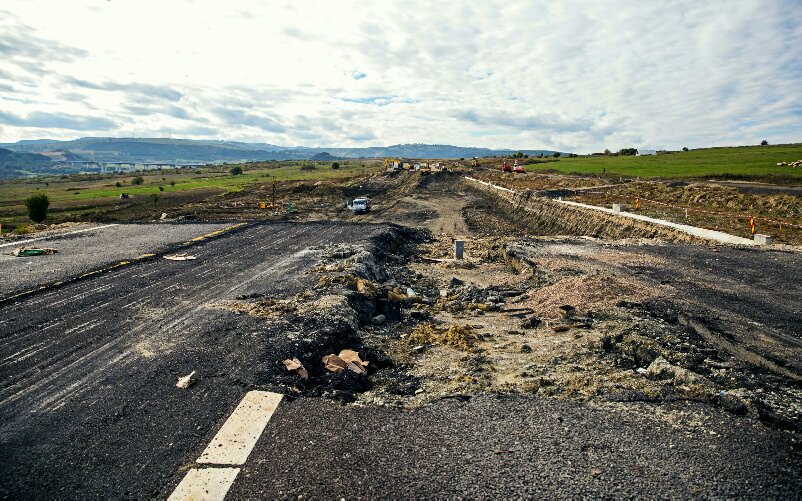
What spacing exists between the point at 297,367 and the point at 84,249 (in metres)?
16.9

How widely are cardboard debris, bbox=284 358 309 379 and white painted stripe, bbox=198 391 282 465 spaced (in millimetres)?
821

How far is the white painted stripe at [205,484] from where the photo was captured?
5070 millimetres

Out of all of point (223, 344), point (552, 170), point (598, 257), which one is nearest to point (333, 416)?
point (223, 344)

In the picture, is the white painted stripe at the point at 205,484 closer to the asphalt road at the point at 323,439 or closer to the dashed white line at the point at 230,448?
the dashed white line at the point at 230,448

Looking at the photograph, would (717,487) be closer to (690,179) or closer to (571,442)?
(571,442)

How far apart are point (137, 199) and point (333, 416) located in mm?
60721

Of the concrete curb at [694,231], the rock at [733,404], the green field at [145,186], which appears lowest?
the green field at [145,186]

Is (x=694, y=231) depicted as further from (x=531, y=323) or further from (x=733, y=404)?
(x=733, y=404)

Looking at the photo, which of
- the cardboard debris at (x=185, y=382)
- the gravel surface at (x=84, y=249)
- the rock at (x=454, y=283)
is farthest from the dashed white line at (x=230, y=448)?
the rock at (x=454, y=283)

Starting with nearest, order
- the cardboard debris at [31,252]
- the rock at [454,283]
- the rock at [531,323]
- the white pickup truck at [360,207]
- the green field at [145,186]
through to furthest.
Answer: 1. the rock at [531,323]
2. the rock at [454,283]
3. the cardboard debris at [31,252]
4. the white pickup truck at [360,207]
5. the green field at [145,186]

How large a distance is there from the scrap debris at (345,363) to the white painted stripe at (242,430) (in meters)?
1.56

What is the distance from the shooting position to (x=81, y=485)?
5305mm

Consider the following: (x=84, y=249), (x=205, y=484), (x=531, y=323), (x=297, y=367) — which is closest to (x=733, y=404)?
(x=531, y=323)

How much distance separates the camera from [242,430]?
6.30 metres
